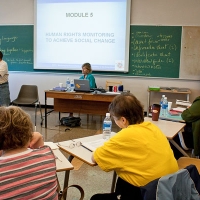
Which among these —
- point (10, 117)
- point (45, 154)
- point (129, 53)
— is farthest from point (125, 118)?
point (129, 53)

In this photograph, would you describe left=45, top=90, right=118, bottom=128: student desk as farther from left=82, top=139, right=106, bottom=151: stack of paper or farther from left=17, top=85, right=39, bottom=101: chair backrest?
left=82, top=139, right=106, bottom=151: stack of paper

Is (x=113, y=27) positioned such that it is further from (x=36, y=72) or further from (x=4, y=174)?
(x=4, y=174)

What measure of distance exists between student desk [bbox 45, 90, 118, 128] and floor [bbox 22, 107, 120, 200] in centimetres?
34

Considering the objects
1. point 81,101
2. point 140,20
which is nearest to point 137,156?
point 81,101

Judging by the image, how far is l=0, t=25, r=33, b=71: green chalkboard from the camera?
21.8ft

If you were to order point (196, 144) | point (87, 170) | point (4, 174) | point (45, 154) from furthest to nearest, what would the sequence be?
point (87, 170) → point (196, 144) → point (45, 154) → point (4, 174)

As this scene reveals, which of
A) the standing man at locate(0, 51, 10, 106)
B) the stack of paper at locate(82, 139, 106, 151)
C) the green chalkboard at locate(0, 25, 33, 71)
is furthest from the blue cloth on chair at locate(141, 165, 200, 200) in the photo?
the green chalkboard at locate(0, 25, 33, 71)

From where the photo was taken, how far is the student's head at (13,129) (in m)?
1.21

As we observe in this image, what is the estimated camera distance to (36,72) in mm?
6719

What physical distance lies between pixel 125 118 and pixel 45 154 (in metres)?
0.63

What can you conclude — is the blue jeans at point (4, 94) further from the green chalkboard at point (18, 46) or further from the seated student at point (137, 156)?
the seated student at point (137, 156)

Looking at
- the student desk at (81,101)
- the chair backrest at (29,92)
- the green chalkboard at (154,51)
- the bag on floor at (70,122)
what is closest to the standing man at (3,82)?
the chair backrest at (29,92)

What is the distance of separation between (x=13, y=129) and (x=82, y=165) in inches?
94.8

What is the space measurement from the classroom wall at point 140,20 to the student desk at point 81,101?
1282mm
